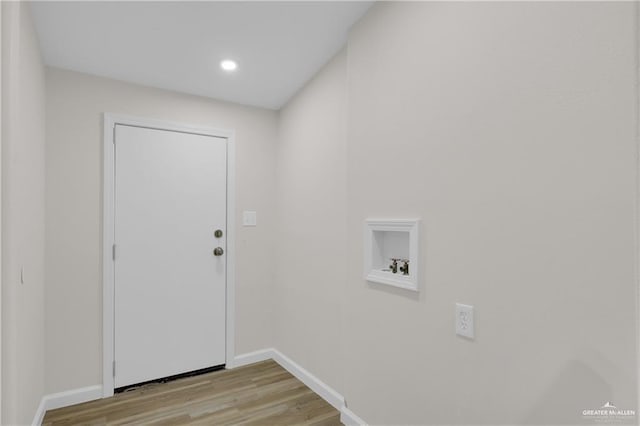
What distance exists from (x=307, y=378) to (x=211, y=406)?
70cm

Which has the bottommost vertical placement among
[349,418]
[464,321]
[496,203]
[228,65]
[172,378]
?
[172,378]

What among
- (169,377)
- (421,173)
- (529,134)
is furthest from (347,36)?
(169,377)

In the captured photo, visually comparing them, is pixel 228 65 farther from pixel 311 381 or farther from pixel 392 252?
pixel 311 381

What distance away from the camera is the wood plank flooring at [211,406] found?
2.06 m

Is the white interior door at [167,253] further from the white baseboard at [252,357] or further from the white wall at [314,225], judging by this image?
the white wall at [314,225]

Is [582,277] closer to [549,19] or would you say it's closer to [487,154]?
[487,154]

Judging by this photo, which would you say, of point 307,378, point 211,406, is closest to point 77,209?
point 211,406

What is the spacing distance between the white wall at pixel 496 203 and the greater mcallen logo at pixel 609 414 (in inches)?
0.7

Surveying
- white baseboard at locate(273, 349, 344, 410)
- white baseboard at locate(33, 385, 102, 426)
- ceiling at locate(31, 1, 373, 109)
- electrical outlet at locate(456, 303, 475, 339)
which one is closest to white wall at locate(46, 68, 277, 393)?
white baseboard at locate(33, 385, 102, 426)

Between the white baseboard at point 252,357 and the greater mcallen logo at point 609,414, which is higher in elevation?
the greater mcallen logo at point 609,414

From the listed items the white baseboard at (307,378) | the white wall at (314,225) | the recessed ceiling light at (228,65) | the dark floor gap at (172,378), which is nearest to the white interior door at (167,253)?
A: the dark floor gap at (172,378)

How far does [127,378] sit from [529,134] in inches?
115

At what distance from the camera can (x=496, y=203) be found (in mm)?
1164

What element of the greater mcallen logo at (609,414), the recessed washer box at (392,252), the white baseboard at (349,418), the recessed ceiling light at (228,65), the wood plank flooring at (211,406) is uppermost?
the recessed ceiling light at (228,65)
